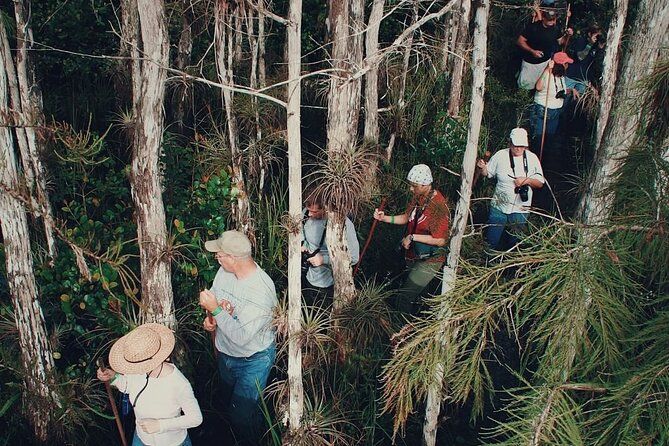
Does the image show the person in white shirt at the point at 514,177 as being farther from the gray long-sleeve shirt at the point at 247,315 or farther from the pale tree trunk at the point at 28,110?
the pale tree trunk at the point at 28,110

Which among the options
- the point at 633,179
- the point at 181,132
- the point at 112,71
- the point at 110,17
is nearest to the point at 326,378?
the point at 633,179

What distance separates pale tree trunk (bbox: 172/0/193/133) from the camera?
6.49 m

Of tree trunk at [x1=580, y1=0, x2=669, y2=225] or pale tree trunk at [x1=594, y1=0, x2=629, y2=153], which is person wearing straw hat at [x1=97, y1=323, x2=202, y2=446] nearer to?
tree trunk at [x1=580, y1=0, x2=669, y2=225]

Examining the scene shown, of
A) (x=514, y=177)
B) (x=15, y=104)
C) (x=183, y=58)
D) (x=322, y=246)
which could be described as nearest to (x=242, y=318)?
(x=322, y=246)

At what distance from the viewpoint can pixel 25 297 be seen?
4371mm

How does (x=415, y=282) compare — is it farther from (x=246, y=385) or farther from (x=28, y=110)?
(x=28, y=110)

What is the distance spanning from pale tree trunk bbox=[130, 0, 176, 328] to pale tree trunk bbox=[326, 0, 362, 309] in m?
1.16

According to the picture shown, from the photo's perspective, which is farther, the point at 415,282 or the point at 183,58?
the point at 183,58

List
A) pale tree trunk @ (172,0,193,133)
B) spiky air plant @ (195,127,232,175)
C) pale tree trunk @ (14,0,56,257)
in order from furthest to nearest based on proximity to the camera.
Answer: pale tree trunk @ (172,0,193,133) < spiky air plant @ (195,127,232,175) < pale tree trunk @ (14,0,56,257)

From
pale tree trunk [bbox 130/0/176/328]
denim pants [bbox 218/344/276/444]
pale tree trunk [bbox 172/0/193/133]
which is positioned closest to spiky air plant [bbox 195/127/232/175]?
pale tree trunk [bbox 172/0/193/133]

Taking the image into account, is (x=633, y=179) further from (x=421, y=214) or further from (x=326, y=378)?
(x=326, y=378)

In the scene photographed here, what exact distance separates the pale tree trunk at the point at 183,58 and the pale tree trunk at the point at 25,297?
240 centimetres

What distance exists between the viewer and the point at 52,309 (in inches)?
207

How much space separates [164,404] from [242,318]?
0.79 metres
